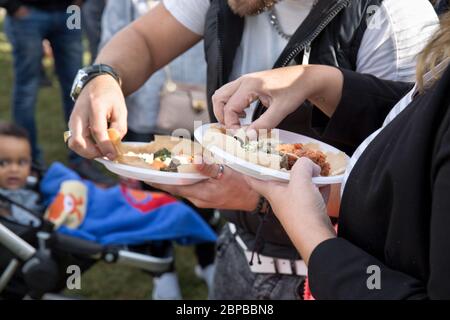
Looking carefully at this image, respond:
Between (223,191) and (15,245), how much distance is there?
1.36 m

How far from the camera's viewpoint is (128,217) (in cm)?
285

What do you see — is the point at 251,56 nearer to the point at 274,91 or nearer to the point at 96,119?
the point at 274,91

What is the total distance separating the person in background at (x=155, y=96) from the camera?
9.99 feet

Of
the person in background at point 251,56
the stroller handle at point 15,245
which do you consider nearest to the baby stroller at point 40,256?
the stroller handle at point 15,245

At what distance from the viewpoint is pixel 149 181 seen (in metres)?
1.44

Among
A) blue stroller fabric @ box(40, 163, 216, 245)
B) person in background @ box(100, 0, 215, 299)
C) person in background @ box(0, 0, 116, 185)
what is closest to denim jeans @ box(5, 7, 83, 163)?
person in background @ box(0, 0, 116, 185)

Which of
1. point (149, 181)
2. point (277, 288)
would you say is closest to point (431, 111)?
point (149, 181)

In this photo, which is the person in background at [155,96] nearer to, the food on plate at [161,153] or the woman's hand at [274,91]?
the food on plate at [161,153]

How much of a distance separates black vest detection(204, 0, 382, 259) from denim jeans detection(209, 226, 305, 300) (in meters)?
0.09

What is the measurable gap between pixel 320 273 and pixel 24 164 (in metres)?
2.38

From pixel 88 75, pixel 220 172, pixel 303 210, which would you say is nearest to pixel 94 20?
pixel 88 75

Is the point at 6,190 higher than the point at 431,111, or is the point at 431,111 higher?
the point at 431,111
